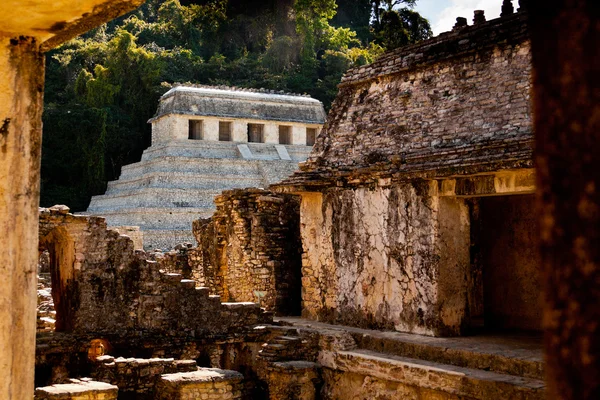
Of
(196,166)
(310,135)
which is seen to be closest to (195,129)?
(196,166)

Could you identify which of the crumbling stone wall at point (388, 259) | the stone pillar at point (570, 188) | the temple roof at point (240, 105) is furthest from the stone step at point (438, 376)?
the temple roof at point (240, 105)

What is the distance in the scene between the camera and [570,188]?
110 cm

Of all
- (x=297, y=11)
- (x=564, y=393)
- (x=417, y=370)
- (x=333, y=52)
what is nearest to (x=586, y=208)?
(x=564, y=393)

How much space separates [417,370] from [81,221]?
5.54 m

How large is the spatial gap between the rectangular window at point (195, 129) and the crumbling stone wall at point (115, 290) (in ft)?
64.3

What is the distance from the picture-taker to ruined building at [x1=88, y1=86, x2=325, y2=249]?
87.5 ft

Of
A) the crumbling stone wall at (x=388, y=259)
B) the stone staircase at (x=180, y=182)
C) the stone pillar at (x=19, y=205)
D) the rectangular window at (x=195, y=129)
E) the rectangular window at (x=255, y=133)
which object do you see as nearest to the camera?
the stone pillar at (x=19, y=205)

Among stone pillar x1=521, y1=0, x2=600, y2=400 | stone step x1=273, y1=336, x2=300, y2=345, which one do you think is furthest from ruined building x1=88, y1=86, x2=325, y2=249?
stone pillar x1=521, y1=0, x2=600, y2=400

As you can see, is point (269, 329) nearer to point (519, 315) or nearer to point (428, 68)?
point (519, 315)

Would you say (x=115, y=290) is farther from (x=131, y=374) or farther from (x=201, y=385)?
(x=201, y=385)

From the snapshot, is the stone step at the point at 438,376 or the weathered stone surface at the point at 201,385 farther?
the weathered stone surface at the point at 201,385

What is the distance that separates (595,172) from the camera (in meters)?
1.07

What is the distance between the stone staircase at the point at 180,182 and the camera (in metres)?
26.3

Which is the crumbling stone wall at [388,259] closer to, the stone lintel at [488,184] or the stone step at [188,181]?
the stone lintel at [488,184]
